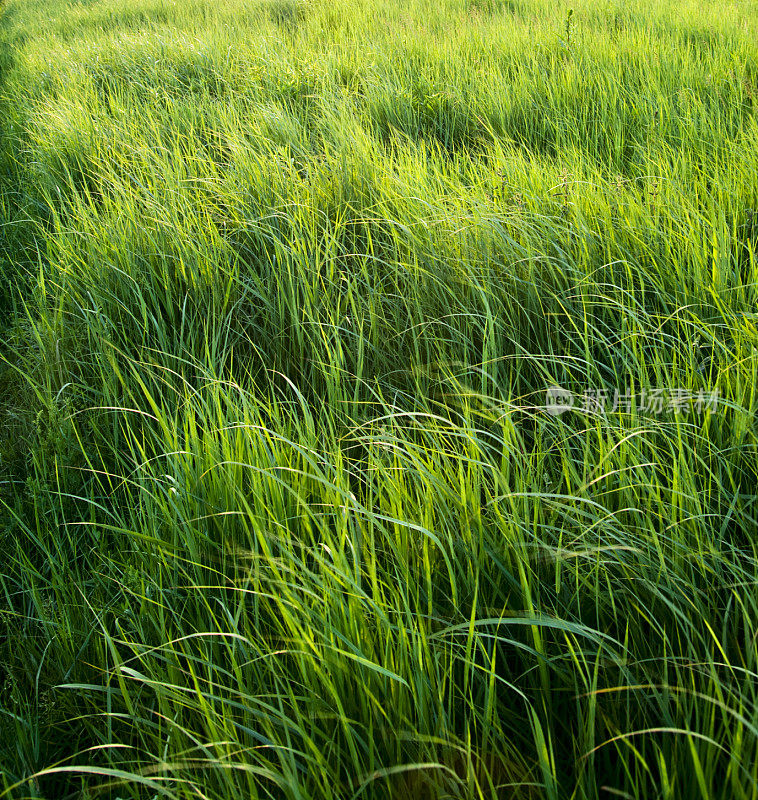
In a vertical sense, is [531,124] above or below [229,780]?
above

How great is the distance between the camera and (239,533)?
1061 mm

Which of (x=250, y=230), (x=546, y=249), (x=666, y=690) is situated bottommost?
(x=666, y=690)

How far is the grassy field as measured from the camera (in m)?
0.76

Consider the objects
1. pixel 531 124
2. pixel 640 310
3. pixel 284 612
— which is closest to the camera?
pixel 284 612

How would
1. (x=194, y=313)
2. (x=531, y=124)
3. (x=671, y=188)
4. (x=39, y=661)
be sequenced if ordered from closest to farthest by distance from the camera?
1. (x=39, y=661)
2. (x=194, y=313)
3. (x=671, y=188)
4. (x=531, y=124)

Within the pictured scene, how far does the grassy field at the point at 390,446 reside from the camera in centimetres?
76

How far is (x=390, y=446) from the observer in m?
1.05

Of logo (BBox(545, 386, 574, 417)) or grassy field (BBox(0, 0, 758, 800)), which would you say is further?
logo (BBox(545, 386, 574, 417))

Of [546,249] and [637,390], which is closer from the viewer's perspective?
[637,390]

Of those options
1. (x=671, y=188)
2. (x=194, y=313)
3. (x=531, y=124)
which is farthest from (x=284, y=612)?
(x=531, y=124)

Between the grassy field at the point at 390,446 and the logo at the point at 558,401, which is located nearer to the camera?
the grassy field at the point at 390,446

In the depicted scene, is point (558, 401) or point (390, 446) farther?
point (558, 401)

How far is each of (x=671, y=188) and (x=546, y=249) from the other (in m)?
0.52

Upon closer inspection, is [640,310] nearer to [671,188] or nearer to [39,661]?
[671,188]
